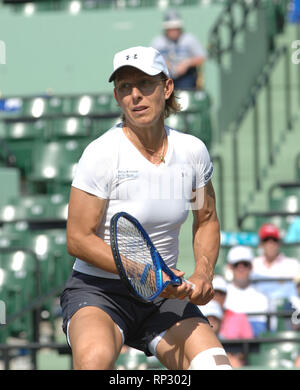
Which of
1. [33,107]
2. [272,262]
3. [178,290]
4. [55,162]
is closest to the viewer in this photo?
[178,290]

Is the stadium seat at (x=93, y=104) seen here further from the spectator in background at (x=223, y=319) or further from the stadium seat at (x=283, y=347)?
the stadium seat at (x=283, y=347)

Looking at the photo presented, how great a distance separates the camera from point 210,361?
12.5ft

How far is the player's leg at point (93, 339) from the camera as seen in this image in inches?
142

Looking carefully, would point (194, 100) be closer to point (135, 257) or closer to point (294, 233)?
→ point (294, 233)

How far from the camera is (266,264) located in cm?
803

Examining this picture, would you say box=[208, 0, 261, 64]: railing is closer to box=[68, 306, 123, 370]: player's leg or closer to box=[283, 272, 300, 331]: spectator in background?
box=[283, 272, 300, 331]: spectator in background

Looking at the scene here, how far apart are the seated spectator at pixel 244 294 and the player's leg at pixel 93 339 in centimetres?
352

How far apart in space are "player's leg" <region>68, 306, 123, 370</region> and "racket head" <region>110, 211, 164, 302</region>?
0.19 meters

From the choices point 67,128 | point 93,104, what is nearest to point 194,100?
point 93,104

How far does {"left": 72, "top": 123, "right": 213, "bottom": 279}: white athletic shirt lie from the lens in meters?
3.84

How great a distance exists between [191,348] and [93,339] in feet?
1.43

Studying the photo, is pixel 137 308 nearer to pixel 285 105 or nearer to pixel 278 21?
pixel 285 105
